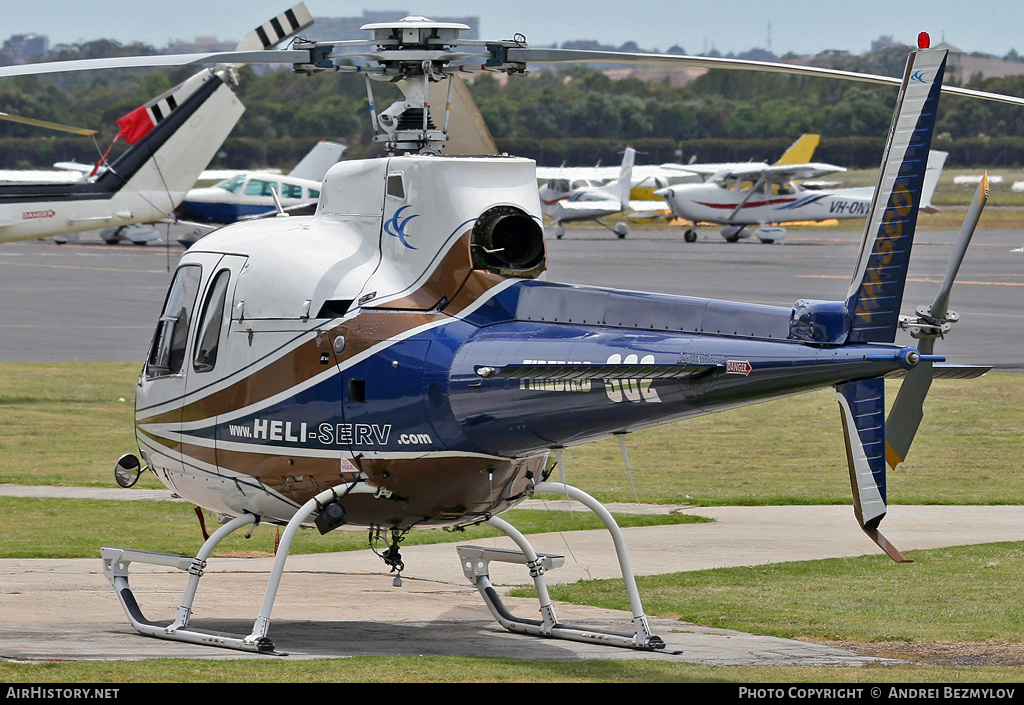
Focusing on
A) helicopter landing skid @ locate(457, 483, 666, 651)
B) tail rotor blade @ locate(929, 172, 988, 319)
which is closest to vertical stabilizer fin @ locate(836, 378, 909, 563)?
tail rotor blade @ locate(929, 172, 988, 319)

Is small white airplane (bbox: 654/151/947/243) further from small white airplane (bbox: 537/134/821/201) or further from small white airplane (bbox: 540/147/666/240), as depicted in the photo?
small white airplane (bbox: 540/147/666/240)

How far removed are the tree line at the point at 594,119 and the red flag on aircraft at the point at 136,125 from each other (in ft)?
229

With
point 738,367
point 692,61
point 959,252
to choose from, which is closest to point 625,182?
point 692,61

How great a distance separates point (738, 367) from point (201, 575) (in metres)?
4.47

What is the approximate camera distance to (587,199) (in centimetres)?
8050

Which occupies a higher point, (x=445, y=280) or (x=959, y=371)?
(x=445, y=280)

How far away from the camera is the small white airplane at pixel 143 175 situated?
88.8 feet

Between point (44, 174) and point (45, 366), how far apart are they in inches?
1718

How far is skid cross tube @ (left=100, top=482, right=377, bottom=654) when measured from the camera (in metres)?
9.97

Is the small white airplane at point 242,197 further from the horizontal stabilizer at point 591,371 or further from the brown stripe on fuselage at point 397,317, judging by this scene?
the horizontal stabilizer at point 591,371

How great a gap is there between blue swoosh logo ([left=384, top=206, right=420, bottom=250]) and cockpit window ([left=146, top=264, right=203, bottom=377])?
161 cm

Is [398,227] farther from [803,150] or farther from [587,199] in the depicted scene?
[587,199]

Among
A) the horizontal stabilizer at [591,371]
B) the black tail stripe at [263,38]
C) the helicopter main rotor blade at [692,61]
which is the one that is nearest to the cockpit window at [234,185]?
the black tail stripe at [263,38]

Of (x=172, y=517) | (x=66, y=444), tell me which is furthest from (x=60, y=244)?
(x=172, y=517)
